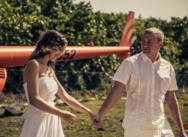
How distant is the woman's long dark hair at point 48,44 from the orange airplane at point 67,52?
3403mm

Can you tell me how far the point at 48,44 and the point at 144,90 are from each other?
96 cm

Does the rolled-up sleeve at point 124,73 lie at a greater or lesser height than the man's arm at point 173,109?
greater

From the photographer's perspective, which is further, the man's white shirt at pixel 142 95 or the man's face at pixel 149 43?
the man's face at pixel 149 43

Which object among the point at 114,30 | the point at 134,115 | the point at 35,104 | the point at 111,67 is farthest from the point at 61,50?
the point at 114,30

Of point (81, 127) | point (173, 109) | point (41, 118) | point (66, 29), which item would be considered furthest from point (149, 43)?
point (66, 29)

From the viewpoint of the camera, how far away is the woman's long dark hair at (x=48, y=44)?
3.55m

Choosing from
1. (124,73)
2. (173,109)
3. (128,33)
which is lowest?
(173,109)

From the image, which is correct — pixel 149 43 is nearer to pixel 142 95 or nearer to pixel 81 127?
pixel 142 95

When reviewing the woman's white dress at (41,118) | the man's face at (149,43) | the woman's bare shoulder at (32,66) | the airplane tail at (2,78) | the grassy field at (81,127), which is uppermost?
the man's face at (149,43)

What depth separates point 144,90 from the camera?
141 inches

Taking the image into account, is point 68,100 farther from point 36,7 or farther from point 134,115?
point 36,7

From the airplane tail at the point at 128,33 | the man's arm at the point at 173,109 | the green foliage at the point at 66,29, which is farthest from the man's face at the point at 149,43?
the airplane tail at the point at 128,33

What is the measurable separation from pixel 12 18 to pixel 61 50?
38.4 feet

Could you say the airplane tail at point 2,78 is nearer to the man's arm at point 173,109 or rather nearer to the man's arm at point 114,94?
the man's arm at point 114,94
